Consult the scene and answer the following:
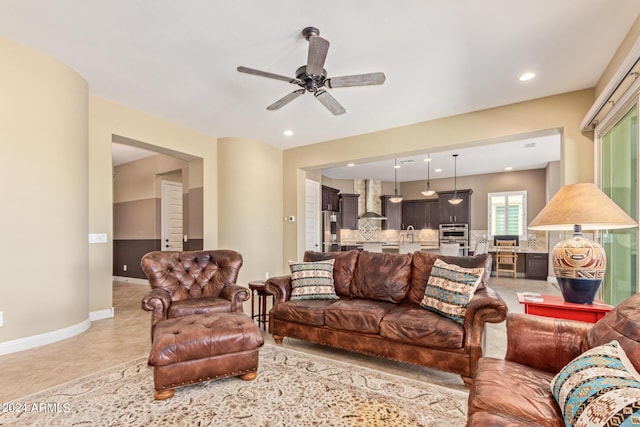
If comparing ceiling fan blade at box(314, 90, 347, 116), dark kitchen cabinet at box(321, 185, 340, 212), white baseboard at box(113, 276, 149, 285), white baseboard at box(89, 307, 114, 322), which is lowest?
white baseboard at box(113, 276, 149, 285)

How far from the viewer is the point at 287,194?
6547mm

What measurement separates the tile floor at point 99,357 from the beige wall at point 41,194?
0.31m

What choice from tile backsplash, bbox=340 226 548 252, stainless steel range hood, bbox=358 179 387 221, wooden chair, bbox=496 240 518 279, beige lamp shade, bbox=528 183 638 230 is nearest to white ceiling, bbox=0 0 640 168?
beige lamp shade, bbox=528 183 638 230

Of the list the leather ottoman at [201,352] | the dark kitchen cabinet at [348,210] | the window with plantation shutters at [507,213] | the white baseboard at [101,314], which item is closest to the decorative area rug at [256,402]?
the leather ottoman at [201,352]

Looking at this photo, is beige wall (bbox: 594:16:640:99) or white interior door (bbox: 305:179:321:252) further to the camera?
white interior door (bbox: 305:179:321:252)

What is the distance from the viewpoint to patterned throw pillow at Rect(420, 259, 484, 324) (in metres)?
2.52

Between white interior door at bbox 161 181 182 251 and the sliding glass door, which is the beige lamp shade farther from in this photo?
white interior door at bbox 161 181 182 251

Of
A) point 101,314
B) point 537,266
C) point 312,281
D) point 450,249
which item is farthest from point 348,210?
point 101,314

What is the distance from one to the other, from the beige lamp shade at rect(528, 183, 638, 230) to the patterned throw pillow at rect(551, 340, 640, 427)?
3.34ft

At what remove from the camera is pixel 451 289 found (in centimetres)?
262

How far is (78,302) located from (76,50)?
2.70 m

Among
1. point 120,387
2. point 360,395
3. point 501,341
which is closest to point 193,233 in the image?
point 120,387

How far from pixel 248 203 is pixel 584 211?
4.92m

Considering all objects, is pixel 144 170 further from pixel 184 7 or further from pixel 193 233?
pixel 184 7
